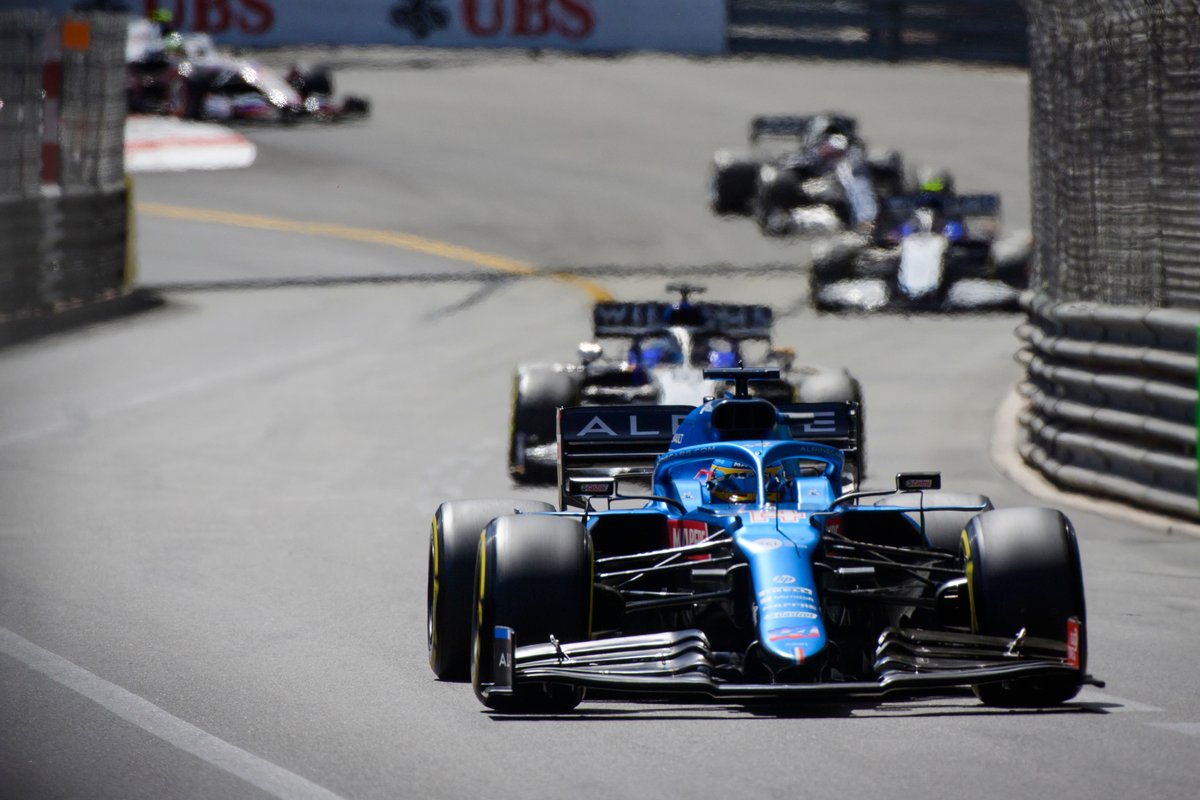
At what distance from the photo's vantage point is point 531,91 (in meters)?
39.6

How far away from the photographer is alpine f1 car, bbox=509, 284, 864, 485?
14742 millimetres

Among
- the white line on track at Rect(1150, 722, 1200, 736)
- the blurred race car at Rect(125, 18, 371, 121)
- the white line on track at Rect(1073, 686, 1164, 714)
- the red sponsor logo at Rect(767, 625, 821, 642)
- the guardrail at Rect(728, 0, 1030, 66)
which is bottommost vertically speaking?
the white line on track at Rect(1073, 686, 1164, 714)

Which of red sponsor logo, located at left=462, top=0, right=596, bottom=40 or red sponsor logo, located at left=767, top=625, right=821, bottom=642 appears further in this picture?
red sponsor logo, located at left=462, top=0, right=596, bottom=40

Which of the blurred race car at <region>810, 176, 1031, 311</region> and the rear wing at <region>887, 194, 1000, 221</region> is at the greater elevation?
the rear wing at <region>887, 194, 1000, 221</region>

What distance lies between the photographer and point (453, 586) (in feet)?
28.8

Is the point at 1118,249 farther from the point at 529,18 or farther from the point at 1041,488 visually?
the point at 529,18

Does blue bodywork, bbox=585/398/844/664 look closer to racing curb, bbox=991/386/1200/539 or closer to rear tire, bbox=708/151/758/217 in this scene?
racing curb, bbox=991/386/1200/539

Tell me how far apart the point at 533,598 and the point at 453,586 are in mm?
749

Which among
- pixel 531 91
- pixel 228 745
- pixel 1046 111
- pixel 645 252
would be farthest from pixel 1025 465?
pixel 531 91

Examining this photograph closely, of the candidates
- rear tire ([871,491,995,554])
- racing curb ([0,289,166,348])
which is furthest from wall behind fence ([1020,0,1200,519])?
racing curb ([0,289,166,348])

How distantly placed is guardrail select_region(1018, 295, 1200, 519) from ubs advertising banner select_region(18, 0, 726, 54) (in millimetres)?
27431

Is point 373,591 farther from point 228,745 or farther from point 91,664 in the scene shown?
point 228,745

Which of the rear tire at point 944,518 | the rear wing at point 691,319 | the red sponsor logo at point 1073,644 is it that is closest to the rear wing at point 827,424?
the rear tire at point 944,518

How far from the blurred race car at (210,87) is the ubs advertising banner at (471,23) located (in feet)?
18.9
